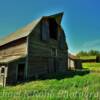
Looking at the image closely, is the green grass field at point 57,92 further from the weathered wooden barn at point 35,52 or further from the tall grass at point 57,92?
the weathered wooden barn at point 35,52

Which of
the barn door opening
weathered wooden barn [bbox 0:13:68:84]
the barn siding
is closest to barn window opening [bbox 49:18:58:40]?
weathered wooden barn [bbox 0:13:68:84]

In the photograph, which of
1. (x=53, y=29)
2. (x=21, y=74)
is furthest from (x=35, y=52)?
(x=53, y=29)

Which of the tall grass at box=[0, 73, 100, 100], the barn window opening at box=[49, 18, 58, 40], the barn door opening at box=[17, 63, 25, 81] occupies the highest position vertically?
the barn window opening at box=[49, 18, 58, 40]

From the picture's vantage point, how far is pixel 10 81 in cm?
1839

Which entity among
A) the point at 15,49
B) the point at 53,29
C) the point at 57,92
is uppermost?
the point at 53,29

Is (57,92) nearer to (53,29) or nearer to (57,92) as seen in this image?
(57,92)

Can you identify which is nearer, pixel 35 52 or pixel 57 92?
pixel 57 92

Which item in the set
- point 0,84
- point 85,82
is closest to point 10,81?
point 0,84

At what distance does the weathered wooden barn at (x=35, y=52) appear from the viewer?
18977 mm

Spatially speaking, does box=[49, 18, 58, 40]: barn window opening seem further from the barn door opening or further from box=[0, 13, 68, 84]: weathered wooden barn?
the barn door opening

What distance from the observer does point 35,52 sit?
841 inches

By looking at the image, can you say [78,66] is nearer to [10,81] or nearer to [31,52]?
[31,52]

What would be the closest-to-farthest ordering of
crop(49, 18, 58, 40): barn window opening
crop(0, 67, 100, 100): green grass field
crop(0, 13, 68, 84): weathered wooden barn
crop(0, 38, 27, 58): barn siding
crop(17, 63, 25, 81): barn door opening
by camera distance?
crop(0, 67, 100, 100): green grass field → crop(0, 13, 68, 84): weathered wooden barn → crop(17, 63, 25, 81): barn door opening → crop(0, 38, 27, 58): barn siding → crop(49, 18, 58, 40): barn window opening

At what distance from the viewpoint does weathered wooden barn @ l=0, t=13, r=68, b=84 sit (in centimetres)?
1898
